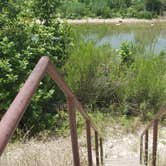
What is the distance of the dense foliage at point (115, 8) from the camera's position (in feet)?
119

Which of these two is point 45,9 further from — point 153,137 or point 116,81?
point 153,137

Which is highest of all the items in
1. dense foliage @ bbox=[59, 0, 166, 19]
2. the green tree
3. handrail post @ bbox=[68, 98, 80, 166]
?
the green tree

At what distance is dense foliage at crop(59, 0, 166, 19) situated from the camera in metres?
36.4

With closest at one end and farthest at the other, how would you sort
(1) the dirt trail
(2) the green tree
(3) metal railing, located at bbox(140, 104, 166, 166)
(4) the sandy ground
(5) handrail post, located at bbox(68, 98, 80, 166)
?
(5) handrail post, located at bbox(68, 98, 80, 166)
(4) the sandy ground
(3) metal railing, located at bbox(140, 104, 166, 166)
(1) the dirt trail
(2) the green tree

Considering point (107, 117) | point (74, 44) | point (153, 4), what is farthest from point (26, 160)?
point (153, 4)

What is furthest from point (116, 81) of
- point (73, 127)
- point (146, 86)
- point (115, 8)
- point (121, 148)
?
point (115, 8)

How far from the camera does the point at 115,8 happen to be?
128 feet

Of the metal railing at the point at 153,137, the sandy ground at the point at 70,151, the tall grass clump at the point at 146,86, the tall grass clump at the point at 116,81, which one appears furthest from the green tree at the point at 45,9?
the metal railing at the point at 153,137

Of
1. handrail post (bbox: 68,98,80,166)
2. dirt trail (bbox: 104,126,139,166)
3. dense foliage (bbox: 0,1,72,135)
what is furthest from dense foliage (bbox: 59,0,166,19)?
handrail post (bbox: 68,98,80,166)

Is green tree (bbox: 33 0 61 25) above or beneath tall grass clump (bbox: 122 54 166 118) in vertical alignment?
above

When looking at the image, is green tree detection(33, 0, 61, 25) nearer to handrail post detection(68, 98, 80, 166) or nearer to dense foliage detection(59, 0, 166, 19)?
handrail post detection(68, 98, 80, 166)

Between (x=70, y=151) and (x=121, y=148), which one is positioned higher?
(x=70, y=151)

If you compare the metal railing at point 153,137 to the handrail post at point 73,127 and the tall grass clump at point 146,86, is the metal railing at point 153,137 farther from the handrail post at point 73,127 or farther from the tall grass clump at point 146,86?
the tall grass clump at point 146,86

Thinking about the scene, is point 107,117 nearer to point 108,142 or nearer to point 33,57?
point 108,142
